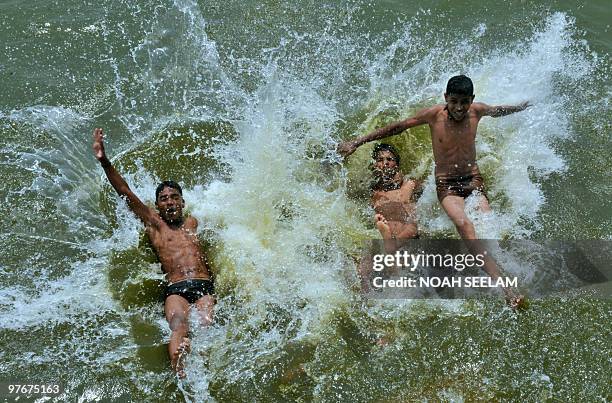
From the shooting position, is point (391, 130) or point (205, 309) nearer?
point (205, 309)

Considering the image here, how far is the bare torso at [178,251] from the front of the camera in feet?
20.0

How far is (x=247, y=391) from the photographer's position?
17.2ft

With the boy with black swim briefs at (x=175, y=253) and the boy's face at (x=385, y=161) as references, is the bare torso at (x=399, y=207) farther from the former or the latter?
the boy with black swim briefs at (x=175, y=253)

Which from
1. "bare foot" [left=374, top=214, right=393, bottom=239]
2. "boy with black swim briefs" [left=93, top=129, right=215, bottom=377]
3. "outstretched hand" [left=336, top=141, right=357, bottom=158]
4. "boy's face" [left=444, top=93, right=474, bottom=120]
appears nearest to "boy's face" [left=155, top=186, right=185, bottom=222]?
"boy with black swim briefs" [left=93, top=129, right=215, bottom=377]

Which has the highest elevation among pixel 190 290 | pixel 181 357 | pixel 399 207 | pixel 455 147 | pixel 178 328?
pixel 455 147

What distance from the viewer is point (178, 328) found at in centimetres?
561

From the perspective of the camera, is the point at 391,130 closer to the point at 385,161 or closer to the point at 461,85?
the point at 385,161

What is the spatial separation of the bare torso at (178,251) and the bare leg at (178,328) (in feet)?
0.87

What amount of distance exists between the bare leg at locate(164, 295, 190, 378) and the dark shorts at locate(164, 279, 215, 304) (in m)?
0.05

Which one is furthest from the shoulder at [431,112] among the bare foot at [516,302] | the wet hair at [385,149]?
the bare foot at [516,302]

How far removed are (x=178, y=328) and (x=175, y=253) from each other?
81cm

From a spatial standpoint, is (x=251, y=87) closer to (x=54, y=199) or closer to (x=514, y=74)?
(x=54, y=199)

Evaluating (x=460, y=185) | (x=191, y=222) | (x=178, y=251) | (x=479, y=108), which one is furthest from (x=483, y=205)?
(x=178, y=251)

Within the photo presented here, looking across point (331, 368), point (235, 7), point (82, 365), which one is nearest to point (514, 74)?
point (235, 7)
